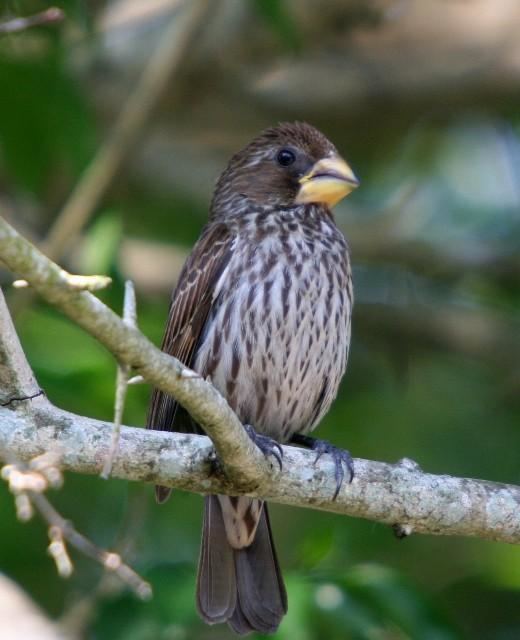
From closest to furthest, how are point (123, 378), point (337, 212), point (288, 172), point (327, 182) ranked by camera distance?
1. point (123, 378)
2. point (327, 182)
3. point (288, 172)
4. point (337, 212)

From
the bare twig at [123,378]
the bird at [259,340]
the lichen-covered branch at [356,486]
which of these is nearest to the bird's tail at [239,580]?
the bird at [259,340]

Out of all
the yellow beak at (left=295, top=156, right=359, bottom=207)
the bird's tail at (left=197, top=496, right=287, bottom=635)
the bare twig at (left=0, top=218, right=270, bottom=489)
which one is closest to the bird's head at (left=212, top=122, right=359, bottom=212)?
the yellow beak at (left=295, top=156, right=359, bottom=207)

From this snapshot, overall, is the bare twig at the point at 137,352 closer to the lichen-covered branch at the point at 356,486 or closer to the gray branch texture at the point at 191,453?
the gray branch texture at the point at 191,453

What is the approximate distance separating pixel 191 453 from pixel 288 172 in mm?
1814

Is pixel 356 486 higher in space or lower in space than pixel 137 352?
lower

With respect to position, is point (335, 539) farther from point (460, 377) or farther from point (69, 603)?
point (460, 377)

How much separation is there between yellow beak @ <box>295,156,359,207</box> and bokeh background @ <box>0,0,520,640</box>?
0.49m

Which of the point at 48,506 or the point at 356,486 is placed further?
the point at 356,486

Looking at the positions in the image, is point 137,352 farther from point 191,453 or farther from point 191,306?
point 191,306

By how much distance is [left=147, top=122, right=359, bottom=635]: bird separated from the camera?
15.2ft

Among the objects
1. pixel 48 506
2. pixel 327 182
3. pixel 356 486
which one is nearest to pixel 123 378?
Result: pixel 48 506

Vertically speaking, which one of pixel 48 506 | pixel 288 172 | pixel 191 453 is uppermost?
pixel 48 506

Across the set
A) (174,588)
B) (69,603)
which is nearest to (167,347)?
(174,588)

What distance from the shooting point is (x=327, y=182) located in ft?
16.5
